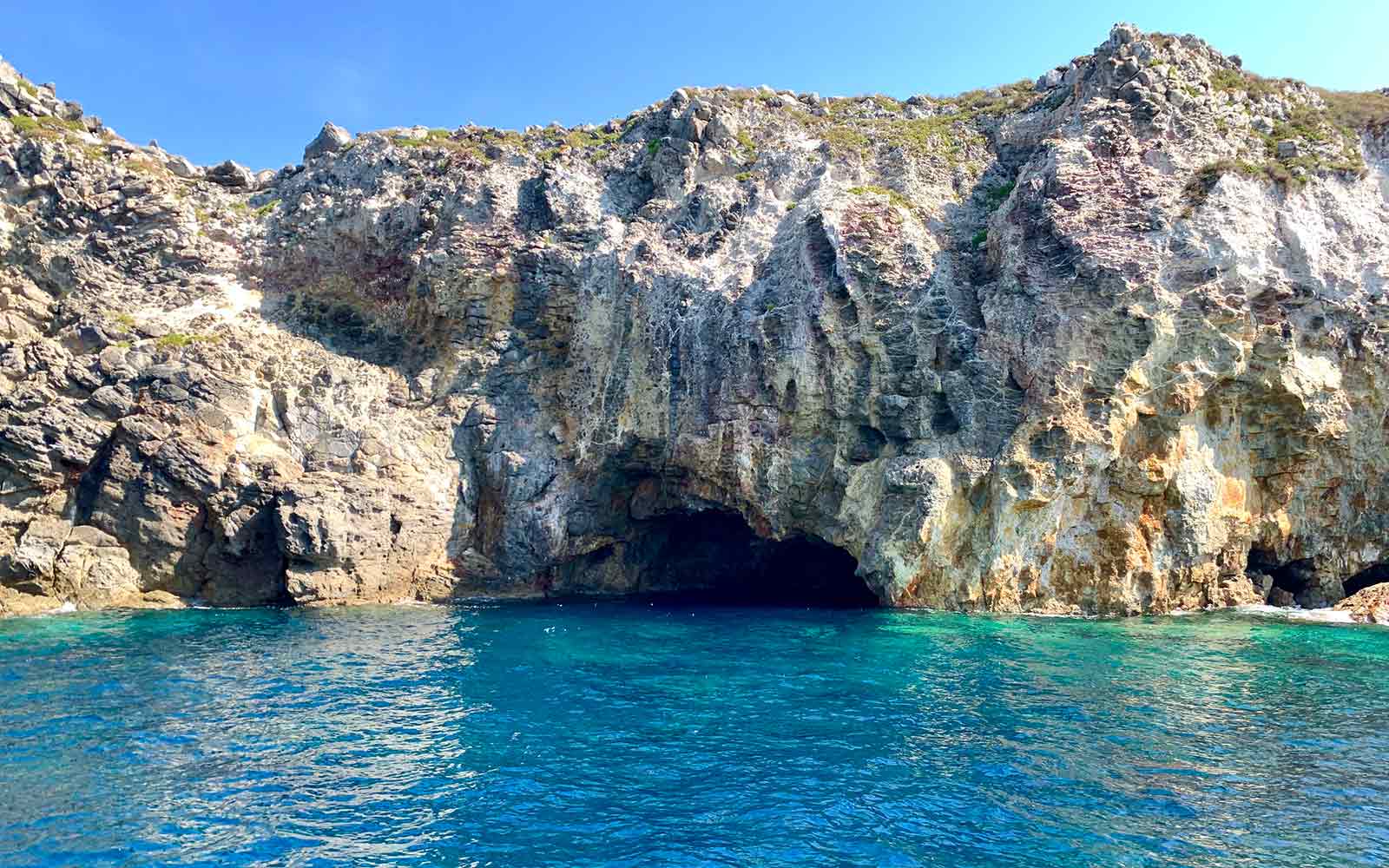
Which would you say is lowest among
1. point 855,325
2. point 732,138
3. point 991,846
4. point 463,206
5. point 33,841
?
point 33,841

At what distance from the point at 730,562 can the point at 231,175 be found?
43.7m

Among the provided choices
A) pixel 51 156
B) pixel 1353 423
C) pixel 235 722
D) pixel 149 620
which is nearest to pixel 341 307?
pixel 51 156

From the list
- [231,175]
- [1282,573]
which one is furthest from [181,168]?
[1282,573]

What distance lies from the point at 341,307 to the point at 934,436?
35269mm

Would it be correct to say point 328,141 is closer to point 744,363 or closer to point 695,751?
point 744,363

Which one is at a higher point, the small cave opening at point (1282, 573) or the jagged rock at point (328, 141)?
the jagged rock at point (328, 141)

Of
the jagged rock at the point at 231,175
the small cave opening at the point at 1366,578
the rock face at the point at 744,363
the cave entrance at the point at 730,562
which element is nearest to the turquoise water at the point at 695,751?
the rock face at the point at 744,363

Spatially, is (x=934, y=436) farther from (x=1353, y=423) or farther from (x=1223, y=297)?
(x=1353, y=423)

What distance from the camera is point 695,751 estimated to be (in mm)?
17266

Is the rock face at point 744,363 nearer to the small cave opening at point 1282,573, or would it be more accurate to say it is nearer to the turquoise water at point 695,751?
the small cave opening at point 1282,573

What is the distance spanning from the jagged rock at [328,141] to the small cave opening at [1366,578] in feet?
210

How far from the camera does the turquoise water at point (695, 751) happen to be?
42.3 feet

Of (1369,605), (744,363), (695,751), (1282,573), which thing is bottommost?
(695,751)

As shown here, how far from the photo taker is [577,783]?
1541 cm
